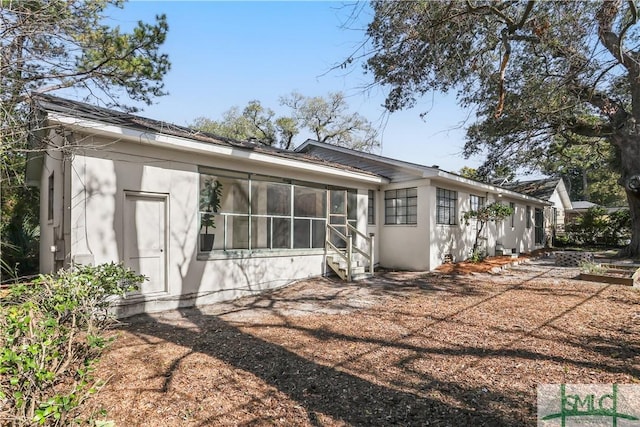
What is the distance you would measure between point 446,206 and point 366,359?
8.84 metres

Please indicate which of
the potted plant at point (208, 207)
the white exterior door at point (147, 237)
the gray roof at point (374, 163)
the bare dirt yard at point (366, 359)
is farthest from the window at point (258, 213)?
the gray roof at point (374, 163)

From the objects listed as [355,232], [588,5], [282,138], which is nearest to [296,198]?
[355,232]

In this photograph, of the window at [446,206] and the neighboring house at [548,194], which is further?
the neighboring house at [548,194]

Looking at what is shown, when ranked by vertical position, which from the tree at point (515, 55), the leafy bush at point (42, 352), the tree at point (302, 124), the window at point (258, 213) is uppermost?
the tree at point (302, 124)

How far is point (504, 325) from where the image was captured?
5219 millimetres

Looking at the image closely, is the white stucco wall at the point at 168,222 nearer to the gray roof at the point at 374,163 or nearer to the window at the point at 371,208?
the window at the point at 371,208

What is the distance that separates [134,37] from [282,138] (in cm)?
2590

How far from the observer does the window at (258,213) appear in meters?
7.41

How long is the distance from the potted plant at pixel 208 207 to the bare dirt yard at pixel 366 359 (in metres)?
1.37

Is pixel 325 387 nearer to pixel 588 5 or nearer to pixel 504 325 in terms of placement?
pixel 504 325

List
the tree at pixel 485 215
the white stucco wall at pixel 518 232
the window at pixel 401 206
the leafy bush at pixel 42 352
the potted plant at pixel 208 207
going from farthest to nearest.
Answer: the white stucco wall at pixel 518 232
the tree at pixel 485 215
the window at pixel 401 206
the potted plant at pixel 208 207
the leafy bush at pixel 42 352

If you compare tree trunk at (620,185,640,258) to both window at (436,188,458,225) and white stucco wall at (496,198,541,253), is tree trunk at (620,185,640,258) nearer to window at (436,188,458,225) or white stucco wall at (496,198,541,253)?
white stucco wall at (496,198,541,253)

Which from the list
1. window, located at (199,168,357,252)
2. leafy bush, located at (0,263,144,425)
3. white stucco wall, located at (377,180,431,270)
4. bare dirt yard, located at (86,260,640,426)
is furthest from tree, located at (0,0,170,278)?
white stucco wall, located at (377,180,431,270)

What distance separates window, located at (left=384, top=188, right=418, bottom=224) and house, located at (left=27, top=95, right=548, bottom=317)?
0.03 metres
